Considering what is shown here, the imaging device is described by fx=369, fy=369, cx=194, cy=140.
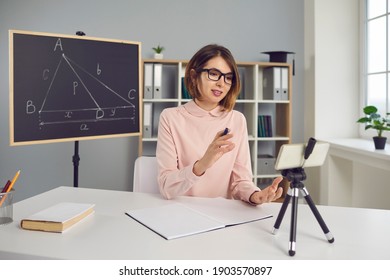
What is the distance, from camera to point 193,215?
1.09 m

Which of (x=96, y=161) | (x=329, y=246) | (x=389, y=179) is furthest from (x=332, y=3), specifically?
(x=329, y=246)

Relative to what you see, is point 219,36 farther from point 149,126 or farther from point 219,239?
point 219,239

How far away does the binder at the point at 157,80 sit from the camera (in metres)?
3.09

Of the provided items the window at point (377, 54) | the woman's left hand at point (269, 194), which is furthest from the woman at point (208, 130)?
the window at point (377, 54)

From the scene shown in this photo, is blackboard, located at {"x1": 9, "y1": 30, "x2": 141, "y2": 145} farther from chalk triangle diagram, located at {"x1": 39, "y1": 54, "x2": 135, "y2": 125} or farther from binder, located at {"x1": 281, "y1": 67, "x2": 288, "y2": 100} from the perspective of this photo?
binder, located at {"x1": 281, "y1": 67, "x2": 288, "y2": 100}

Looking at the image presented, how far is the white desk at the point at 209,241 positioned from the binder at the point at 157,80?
6.85 ft

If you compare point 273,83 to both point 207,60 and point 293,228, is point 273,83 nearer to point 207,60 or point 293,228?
point 207,60

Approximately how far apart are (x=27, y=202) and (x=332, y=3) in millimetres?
3007

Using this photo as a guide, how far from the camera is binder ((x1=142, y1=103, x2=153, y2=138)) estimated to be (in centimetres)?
312

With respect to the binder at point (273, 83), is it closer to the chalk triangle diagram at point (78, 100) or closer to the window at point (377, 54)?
the window at point (377, 54)

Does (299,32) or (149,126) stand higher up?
(299,32)

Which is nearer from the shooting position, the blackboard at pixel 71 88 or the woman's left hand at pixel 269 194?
the woman's left hand at pixel 269 194

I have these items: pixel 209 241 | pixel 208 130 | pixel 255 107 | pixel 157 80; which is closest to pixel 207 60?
pixel 208 130
